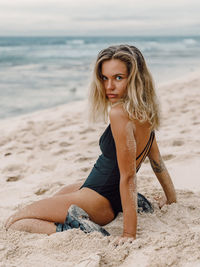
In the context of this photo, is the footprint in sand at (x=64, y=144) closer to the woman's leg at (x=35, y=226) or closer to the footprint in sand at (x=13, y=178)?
the footprint in sand at (x=13, y=178)

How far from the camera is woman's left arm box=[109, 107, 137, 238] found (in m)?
2.10

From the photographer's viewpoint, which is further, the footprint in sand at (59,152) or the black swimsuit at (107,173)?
the footprint in sand at (59,152)

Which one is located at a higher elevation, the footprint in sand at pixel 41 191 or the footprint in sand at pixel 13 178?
the footprint in sand at pixel 41 191

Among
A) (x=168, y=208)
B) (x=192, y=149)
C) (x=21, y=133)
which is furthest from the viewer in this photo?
(x=21, y=133)

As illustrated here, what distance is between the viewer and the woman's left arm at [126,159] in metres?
2.10

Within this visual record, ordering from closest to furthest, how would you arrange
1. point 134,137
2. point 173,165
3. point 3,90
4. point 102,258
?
point 102,258, point 134,137, point 173,165, point 3,90

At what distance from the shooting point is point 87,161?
4012 mm

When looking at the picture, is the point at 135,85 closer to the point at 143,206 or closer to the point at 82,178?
the point at 143,206

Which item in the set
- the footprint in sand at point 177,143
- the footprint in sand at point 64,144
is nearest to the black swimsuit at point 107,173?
the footprint in sand at point 177,143

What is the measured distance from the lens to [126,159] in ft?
6.91

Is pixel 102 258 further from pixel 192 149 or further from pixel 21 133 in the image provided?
pixel 21 133

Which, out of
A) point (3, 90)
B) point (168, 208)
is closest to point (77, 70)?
point (3, 90)

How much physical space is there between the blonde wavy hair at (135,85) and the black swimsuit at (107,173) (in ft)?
0.77

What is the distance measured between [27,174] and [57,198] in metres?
1.44
